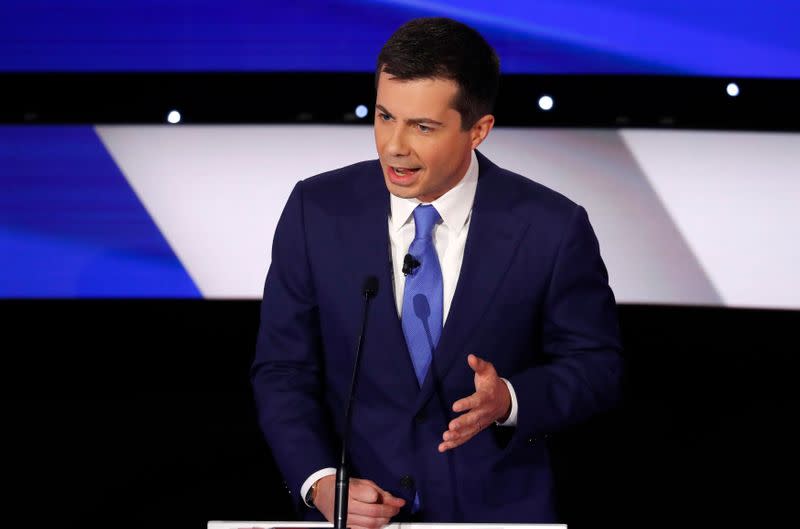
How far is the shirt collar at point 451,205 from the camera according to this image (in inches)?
77.8

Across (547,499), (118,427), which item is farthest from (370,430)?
(118,427)

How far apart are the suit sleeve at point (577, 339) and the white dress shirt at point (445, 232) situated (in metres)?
0.20

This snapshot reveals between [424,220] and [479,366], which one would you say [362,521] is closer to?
[479,366]

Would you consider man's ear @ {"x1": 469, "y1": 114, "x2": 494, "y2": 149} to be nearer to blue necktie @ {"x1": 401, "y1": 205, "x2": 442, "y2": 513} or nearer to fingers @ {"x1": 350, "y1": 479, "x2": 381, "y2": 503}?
blue necktie @ {"x1": 401, "y1": 205, "x2": 442, "y2": 513}

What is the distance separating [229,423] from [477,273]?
1.38 metres

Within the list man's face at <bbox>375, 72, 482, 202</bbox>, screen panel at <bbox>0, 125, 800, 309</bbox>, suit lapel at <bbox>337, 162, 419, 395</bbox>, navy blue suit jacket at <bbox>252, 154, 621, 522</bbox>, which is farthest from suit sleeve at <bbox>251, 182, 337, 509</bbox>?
screen panel at <bbox>0, 125, 800, 309</bbox>

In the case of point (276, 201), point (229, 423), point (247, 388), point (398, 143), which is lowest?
point (229, 423)

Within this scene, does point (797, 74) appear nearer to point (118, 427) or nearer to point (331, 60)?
point (331, 60)

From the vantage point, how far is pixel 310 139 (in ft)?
9.36

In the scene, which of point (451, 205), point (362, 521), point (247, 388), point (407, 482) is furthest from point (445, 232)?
point (247, 388)

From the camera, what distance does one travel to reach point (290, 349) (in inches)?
80.0

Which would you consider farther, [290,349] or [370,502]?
[290,349]

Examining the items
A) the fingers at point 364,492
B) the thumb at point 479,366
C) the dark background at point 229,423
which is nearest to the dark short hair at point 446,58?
the thumb at point 479,366

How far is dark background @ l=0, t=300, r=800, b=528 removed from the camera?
2.88m
